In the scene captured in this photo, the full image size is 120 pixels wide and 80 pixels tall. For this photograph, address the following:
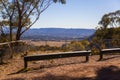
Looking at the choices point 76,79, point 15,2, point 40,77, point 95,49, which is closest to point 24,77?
point 40,77

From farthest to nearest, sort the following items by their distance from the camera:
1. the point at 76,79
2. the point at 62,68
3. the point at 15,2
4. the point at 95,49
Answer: the point at 15,2, the point at 95,49, the point at 62,68, the point at 76,79

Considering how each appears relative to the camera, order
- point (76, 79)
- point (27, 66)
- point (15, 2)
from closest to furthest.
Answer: point (76, 79)
point (27, 66)
point (15, 2)

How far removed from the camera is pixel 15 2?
3234cm

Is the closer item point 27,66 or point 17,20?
point 27,66

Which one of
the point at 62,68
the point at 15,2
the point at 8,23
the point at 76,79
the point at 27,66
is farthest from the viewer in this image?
the point at 8,23

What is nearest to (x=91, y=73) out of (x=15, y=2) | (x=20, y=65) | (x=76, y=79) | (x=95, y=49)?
(x=76, y=79)

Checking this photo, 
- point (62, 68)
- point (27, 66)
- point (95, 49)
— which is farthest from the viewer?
point (95, 49)

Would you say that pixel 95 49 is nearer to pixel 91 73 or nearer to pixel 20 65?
pixel 20 65

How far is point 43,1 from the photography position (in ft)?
112

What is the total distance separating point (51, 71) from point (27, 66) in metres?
3.38

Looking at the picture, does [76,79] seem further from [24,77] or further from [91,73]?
[24,77]

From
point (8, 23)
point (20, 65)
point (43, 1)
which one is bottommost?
point (20, 65)

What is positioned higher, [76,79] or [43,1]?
[43,1]

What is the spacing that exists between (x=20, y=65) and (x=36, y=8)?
16.2 meters
